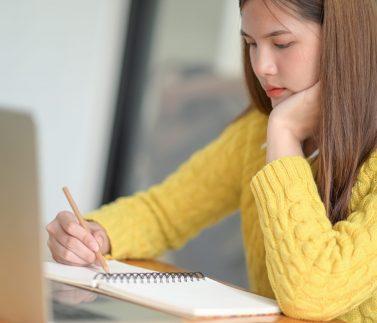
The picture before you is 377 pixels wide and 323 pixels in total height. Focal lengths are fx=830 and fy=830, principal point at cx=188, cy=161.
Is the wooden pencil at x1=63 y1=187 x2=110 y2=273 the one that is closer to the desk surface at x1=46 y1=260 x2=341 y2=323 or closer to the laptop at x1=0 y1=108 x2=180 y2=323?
the desk surface at x1=46 y1=260 x2=341 y2=323

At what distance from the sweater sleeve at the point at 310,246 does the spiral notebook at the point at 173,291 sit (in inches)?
1.9

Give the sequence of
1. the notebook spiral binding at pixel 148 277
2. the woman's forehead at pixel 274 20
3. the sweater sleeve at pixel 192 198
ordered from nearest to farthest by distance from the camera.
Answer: the notebook spiral binding at pixel 148 277, the woman's forehead at pixel 274 20, the sweater sleeve at pixel 192 198

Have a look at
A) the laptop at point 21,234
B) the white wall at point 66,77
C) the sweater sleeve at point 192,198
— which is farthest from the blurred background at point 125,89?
the laptop at point 21,234

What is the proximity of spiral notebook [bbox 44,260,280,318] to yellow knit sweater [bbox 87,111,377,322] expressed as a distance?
0.22ft

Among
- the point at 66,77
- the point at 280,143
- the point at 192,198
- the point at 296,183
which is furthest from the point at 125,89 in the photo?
the point at 296,183

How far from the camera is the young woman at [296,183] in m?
1.19

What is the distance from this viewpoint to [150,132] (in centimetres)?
322

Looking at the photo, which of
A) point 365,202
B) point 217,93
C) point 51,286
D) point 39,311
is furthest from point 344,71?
point 217,93

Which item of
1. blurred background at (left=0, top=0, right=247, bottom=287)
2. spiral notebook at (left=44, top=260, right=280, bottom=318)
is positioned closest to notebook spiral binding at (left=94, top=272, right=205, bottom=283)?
spiral notebook at (left=44, top=260, right=280, bottom=318)

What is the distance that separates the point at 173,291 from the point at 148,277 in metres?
0.07

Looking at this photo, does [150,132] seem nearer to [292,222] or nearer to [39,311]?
[292,222]

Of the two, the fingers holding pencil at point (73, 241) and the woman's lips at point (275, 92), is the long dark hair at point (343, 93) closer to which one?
the woman's lips at point (275, 92)

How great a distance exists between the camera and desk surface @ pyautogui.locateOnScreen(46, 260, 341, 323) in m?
0.95

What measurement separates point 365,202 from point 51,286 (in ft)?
1.63
